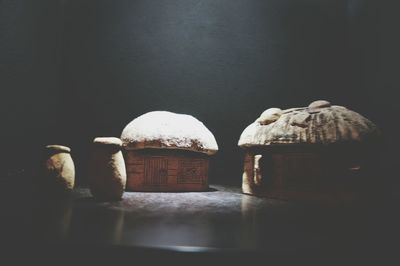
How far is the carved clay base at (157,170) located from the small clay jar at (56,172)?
0.43 metres

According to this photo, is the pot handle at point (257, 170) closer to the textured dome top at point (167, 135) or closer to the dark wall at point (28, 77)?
the textured dome top at point (167, 135)

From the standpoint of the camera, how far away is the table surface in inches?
37.0

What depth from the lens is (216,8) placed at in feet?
9.49

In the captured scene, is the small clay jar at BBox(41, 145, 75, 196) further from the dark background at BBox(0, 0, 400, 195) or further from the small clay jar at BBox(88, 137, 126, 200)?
the dark background at BBox(0, 0, 400, 195)

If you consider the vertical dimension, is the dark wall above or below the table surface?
above

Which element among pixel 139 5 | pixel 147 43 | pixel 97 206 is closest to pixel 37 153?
pixel 97 206

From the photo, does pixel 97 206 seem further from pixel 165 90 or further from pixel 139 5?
pixel 139 5

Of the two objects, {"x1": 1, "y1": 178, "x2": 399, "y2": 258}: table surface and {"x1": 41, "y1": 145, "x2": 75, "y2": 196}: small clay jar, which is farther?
{"x1": 41, "y1": 145, "x2": 75, "y2": 196}: small clay jar

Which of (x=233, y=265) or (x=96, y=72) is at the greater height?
(x=96, y=72)

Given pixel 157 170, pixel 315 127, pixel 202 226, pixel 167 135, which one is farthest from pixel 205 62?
pixel 202 226

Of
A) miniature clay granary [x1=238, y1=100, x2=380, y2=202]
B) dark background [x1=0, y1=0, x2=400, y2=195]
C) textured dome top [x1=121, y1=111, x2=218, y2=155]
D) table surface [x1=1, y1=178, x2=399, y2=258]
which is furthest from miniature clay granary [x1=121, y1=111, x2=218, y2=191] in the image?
dark background [x1=0, y1=0, x2=400, y2=195]

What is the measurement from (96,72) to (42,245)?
2138 mm

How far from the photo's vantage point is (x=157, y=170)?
2.13 metres

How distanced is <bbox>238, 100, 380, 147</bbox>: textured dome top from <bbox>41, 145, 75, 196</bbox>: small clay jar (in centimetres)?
120
